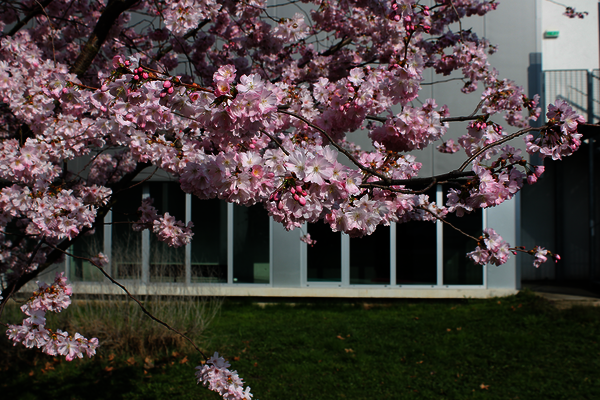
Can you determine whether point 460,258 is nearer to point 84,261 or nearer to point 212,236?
point 212,236

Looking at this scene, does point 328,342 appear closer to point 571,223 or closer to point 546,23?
point 571,223

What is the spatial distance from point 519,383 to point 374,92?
3.74 m

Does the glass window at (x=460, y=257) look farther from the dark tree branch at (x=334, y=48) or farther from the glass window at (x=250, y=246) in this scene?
Result: the dark tree branch at (x=334, y=48)

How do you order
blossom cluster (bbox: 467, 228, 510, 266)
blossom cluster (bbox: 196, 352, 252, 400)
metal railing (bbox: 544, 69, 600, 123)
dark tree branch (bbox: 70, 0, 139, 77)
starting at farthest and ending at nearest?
metal railing (bbox: 544, 69, 600, 123), dark tree branch (bbox: 70, 0, 139, 77), blossom cluster (bbox: 196, 352, 252, 400), blossom cluster (bbox: 467, 228, 510, 266)

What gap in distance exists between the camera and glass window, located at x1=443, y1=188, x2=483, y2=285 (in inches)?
360

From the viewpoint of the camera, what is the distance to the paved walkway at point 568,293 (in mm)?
8257

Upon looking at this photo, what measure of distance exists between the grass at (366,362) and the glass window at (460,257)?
68.9 inches

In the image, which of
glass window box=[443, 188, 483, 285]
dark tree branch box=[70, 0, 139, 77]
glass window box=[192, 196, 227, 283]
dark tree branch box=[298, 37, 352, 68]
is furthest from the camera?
glass window box=[192, 196, 227, 283]

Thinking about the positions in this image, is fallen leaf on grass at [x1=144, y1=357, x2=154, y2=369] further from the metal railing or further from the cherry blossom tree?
the metal railing

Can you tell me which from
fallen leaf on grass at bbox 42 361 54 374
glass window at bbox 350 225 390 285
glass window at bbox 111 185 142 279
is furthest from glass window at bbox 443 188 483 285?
fallen leaf on grass at bbox 42 361 54 374

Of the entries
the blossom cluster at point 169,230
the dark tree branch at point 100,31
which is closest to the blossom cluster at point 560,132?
the blossom cluster at point 169,230

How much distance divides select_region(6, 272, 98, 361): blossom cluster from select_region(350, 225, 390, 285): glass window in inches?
266

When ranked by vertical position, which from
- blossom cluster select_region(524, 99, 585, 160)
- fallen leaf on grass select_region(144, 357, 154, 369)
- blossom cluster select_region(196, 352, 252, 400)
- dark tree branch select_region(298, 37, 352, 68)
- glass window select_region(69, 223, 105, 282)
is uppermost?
dark tree branch select_region(298, 37, 352, 68)

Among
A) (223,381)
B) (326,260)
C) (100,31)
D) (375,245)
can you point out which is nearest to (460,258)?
(375,245)
